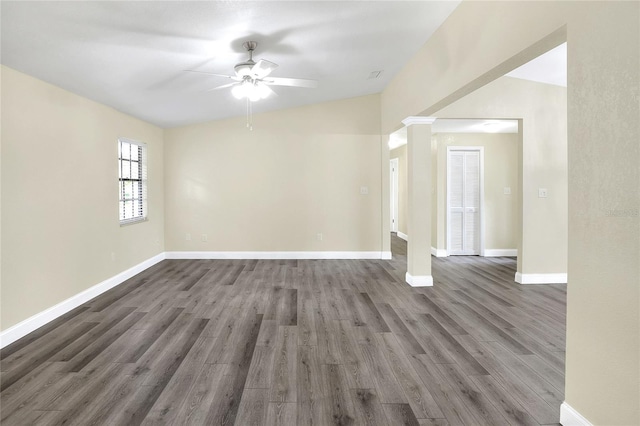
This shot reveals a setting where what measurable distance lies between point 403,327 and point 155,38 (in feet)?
11.2

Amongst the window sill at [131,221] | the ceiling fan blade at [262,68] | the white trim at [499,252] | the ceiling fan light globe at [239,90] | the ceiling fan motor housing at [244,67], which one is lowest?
the white trim at [499,252]

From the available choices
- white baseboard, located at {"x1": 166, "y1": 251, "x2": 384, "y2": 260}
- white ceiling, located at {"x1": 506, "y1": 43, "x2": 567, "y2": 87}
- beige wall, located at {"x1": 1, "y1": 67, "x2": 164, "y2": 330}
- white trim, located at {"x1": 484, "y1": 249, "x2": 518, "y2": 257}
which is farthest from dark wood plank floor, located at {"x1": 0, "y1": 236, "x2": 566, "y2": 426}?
white ceiling, located at {"x1": 506, "y1": 43, "x2": 567, "y2": 87}

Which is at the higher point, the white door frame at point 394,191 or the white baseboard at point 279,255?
the white door frame at point 394,191

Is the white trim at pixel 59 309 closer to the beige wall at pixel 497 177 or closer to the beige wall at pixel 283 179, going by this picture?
the beige wall at pixel 283 179

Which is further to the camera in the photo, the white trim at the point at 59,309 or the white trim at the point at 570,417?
the white trim at the point at 59,309

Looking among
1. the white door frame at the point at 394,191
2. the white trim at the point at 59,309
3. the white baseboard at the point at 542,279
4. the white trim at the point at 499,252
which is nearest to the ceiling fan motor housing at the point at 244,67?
the white trim at the point at 59,309

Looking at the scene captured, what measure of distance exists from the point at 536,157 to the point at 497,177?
2129mm

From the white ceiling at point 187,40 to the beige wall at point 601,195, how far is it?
148cm

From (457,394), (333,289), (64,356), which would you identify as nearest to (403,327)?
(457,394)

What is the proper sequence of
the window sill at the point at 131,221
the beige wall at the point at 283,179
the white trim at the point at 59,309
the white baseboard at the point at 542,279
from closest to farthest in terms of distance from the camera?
the white trim at the point at 59,309 → the white baseboard at the point at 542,279 → the window sill at the point at 131,221 → the beige wall at the point at 283,179

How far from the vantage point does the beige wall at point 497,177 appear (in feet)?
22.0

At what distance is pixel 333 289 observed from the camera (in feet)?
14.6

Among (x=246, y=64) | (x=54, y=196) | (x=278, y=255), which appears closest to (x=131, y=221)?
(x=54, y=196)

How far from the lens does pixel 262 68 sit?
3010 mm
